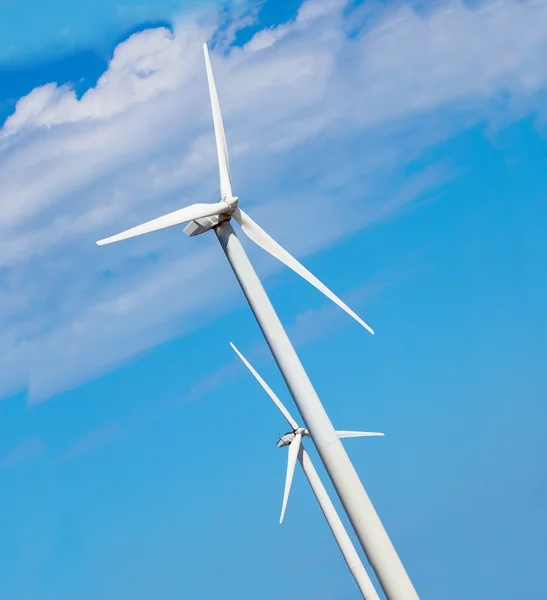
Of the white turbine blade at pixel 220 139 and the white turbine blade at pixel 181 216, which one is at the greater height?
the white turbine blade at pixel 220 139

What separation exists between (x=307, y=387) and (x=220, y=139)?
57.2ft

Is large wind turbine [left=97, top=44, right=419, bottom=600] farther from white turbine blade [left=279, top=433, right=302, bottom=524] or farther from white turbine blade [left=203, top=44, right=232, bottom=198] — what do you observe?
white turbine blade [left=279, top=433, right=302, bottom=524]

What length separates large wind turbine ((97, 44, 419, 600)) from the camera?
245 ft

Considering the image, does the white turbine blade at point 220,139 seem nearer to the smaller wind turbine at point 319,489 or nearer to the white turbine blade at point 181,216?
the white turbine blade at point 181,216

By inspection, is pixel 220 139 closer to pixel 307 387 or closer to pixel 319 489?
pixel 307 387

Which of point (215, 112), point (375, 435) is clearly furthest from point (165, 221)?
point (375, 435)

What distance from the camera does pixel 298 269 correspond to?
79.7 m

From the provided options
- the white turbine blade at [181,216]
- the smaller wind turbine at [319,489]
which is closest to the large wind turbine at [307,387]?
the white turbine blade at [181,216]

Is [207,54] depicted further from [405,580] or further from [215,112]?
[405,580]

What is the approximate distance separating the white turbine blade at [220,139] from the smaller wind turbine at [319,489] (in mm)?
26470

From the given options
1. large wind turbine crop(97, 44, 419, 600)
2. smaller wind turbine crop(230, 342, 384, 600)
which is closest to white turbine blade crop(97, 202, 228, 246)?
large wind turbine crop(97, 44, 419, 600)

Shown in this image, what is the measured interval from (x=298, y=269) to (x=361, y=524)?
1477cm

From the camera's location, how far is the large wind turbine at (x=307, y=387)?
74.6 m

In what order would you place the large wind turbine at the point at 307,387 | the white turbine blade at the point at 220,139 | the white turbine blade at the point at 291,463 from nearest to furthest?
the large wind turbine at the point at 307,387 → the white turbine blade at the point at 220,139 → the white turbine blade at the point at 291,463
